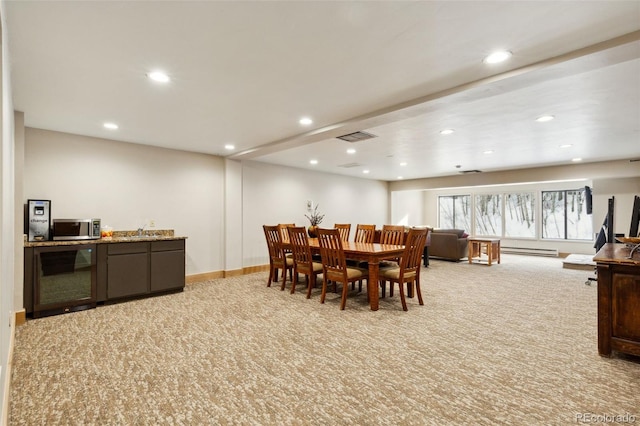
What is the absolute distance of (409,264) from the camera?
13.4 feet

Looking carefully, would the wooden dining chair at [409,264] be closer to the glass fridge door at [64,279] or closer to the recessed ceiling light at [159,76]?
the recessed ceiling light at [159,76]

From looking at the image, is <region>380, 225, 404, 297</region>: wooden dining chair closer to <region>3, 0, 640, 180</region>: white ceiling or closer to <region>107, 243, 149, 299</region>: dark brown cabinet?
<region>3, 0, 640, 180</region>: white ceiling

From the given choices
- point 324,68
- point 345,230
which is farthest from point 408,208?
point 324,68

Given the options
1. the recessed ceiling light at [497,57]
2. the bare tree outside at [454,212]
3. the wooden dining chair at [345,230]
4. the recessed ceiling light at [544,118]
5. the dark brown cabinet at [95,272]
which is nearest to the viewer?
the recessed ceiling light at [497,57]

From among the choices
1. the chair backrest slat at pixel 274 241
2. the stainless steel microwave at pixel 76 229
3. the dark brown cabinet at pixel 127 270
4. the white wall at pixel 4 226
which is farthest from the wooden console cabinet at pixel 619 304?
the stainless steel microwave at pixel 76 229

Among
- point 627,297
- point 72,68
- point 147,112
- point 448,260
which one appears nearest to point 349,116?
point 147,112

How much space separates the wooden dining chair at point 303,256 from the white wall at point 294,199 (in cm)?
212

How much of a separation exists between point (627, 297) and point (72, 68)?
4.97m

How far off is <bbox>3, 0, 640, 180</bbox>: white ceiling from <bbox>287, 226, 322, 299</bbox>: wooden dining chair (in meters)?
1.39

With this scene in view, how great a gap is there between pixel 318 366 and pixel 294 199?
5410mm

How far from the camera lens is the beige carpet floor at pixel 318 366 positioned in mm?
1939

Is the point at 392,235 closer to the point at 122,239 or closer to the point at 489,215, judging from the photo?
the point at 122,239

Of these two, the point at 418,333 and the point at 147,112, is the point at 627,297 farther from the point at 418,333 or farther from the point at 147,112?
the point at 147,112

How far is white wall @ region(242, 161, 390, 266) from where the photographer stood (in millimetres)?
6703
